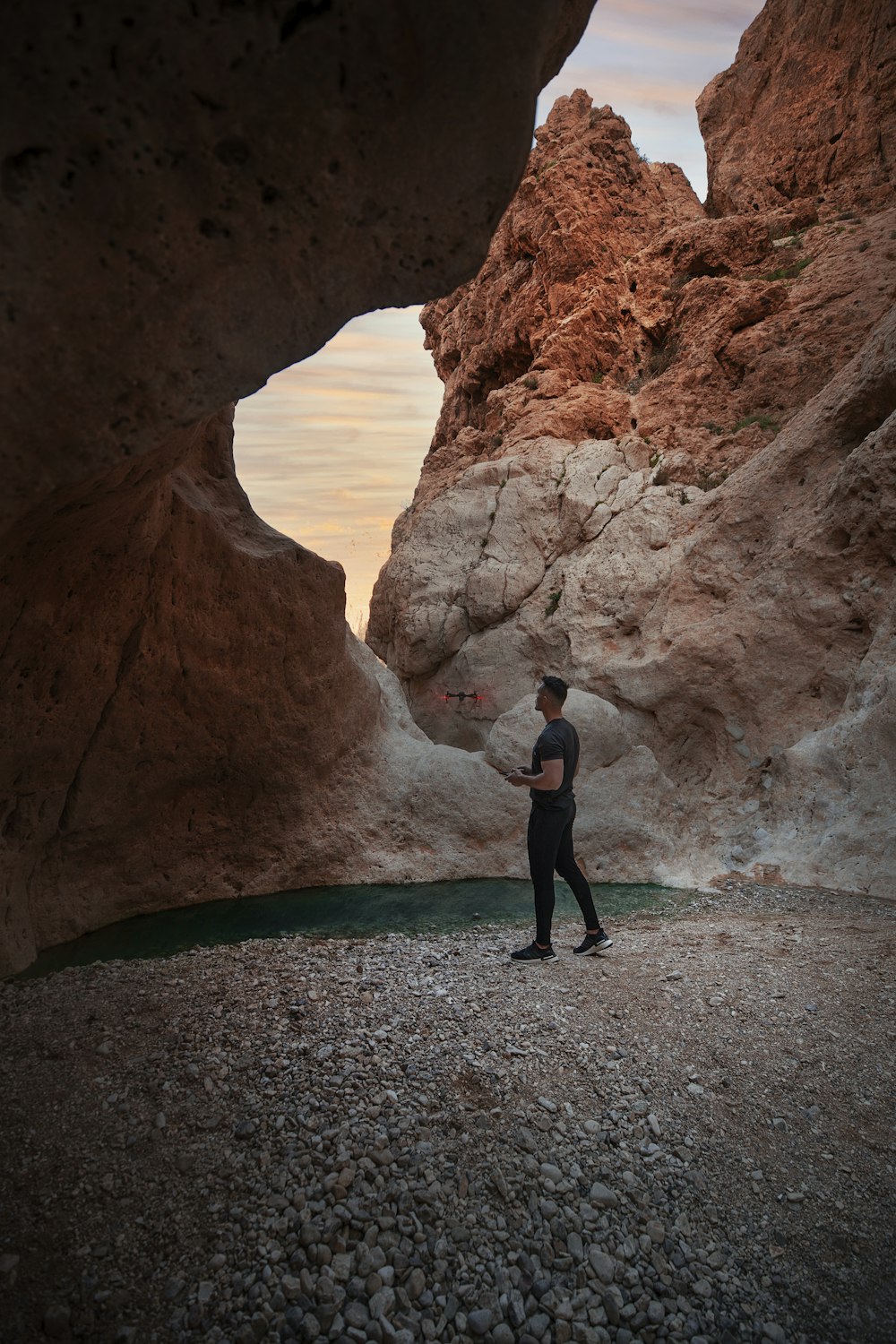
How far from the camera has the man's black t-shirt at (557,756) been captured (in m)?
5.53

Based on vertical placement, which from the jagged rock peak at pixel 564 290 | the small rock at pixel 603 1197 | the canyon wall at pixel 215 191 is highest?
the jagged rock peak at pixel 564 290

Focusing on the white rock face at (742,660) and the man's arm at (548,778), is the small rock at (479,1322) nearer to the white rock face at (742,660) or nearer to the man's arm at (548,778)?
the man's arm at (548,778)

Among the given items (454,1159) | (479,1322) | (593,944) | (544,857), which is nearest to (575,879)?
(544,857)

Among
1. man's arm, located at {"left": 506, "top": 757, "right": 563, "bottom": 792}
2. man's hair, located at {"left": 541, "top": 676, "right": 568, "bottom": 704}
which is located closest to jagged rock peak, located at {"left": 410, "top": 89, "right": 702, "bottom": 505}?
man's hair, located at {"left": 541, "top": 676, "right": 568, "bottom": 704}

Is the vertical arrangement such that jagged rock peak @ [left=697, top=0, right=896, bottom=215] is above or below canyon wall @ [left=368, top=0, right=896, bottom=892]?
above

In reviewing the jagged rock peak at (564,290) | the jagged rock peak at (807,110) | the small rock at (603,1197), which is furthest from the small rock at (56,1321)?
the jagged rock peak at (807,110)

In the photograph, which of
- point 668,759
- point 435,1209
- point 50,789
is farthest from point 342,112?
point 668,759

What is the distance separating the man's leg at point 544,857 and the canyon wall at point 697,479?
3829mm

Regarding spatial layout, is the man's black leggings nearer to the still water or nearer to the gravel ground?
the gravel ground

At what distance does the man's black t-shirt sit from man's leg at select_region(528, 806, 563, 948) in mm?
89

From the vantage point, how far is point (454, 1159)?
323 centimetres

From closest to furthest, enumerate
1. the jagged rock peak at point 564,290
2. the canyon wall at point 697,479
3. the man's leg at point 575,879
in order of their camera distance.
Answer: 1. the man's leg at point 575,879
2. the canyon wall at point 697,479
3. the jagged rock peak at point 564,290

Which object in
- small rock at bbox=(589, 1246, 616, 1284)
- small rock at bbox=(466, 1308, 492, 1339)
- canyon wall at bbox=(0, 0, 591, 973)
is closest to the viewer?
canyon wall at bbox=(0, 0, 591, 973)

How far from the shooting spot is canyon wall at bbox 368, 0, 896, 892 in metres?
9.34
